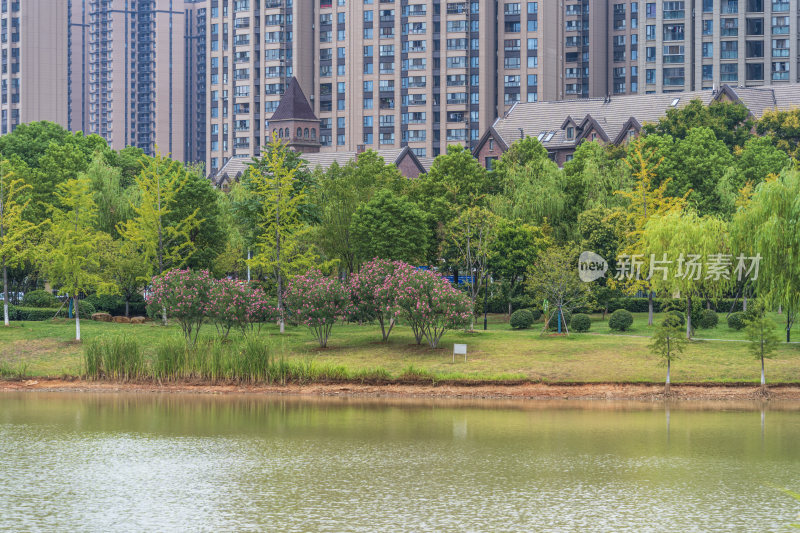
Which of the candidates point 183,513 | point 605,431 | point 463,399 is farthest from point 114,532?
point 463,399

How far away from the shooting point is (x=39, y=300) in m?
67.8

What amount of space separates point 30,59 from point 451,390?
167 m

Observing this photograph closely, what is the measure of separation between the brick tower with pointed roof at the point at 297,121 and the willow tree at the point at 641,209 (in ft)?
276

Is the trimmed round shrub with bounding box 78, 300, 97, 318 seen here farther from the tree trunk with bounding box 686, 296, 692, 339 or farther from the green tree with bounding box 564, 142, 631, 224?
the tree trunk with bounding box 686, 296, 692, 339

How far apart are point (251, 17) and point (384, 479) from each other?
514 ft

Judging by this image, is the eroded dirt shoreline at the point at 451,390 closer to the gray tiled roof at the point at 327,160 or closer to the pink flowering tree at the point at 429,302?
the pink flowering tree at the point at 429,302

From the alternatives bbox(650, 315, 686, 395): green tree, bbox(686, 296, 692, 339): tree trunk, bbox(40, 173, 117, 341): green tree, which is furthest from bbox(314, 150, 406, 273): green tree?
bbox(650, 315, 686, 395): green tree

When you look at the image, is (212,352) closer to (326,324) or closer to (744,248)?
(326,324)

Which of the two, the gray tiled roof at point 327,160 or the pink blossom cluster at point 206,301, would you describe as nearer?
the pink blossom cluster at point 206,301

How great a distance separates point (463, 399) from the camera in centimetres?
4856

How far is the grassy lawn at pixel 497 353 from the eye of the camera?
50.4 m

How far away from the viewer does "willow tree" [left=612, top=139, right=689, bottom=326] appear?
6631 cm

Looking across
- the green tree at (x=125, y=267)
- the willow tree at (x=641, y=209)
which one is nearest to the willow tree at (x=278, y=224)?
the green tree at (x=125, y=267)

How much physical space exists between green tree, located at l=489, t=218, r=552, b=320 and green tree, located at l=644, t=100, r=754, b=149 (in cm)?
2868
